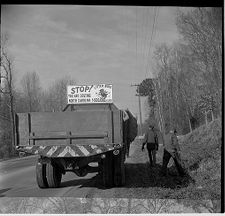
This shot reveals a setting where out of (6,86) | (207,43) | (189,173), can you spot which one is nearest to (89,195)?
(189,173)

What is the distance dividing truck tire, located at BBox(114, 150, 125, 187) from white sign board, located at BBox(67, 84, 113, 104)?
132cm

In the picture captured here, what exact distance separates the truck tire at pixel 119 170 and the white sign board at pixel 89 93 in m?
1.32

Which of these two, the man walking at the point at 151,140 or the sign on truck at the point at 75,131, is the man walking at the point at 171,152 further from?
the sign on truck at the point at 75,131

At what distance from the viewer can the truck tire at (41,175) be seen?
367 inches

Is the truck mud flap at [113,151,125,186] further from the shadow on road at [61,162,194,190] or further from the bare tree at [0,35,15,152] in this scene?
the bare tree at [0,35,15,152]

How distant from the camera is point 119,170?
31.5ft

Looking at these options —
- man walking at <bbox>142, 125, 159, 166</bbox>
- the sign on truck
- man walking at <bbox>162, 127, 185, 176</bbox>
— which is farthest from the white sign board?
man walking at <bbox>162, 127, 185, 176</bbox>

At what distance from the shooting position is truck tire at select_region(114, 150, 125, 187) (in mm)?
9508

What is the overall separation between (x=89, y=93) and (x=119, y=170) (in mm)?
1714

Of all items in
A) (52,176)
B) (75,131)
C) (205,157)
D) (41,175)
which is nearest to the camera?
(75,131)

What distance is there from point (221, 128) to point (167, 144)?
1.14m

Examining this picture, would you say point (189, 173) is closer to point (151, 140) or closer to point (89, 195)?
point (151, 140)

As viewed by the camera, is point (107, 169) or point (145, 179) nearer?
point (145, 179)

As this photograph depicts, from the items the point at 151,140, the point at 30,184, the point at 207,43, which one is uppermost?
the point at 207,43
